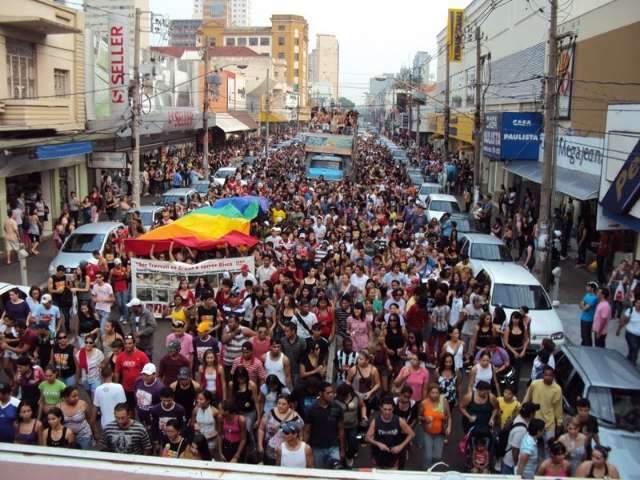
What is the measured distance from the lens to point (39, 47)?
83.0ft

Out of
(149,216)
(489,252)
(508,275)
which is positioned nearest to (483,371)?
(508,275)

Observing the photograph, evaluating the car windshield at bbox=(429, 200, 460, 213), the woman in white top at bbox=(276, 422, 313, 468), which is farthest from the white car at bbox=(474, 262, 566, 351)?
the car windshield at bbox=(429, 200, 460, 213)

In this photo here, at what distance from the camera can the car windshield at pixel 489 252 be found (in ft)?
57.4

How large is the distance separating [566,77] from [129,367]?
70.7 feet

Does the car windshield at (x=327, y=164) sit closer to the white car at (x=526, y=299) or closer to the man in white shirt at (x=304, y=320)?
the white car at (x=526, y=299)

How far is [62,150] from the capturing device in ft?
75.9

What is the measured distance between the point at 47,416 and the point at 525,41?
31.4m

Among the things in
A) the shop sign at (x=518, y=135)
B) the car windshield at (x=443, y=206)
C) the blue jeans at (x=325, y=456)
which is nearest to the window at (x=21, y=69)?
the car windshield at (x=443, y=206)

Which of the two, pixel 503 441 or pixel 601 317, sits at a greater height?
pixel 601 317

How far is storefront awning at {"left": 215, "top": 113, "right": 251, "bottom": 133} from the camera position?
55.7 metres

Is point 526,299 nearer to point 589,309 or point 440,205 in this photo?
point 589,309

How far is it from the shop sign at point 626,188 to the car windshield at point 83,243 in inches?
488

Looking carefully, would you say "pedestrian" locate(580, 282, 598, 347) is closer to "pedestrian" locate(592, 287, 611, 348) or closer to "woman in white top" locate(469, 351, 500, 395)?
"pedestrian" locate(592, 287, 611, 348)

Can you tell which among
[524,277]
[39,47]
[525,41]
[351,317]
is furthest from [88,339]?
[525,41]
